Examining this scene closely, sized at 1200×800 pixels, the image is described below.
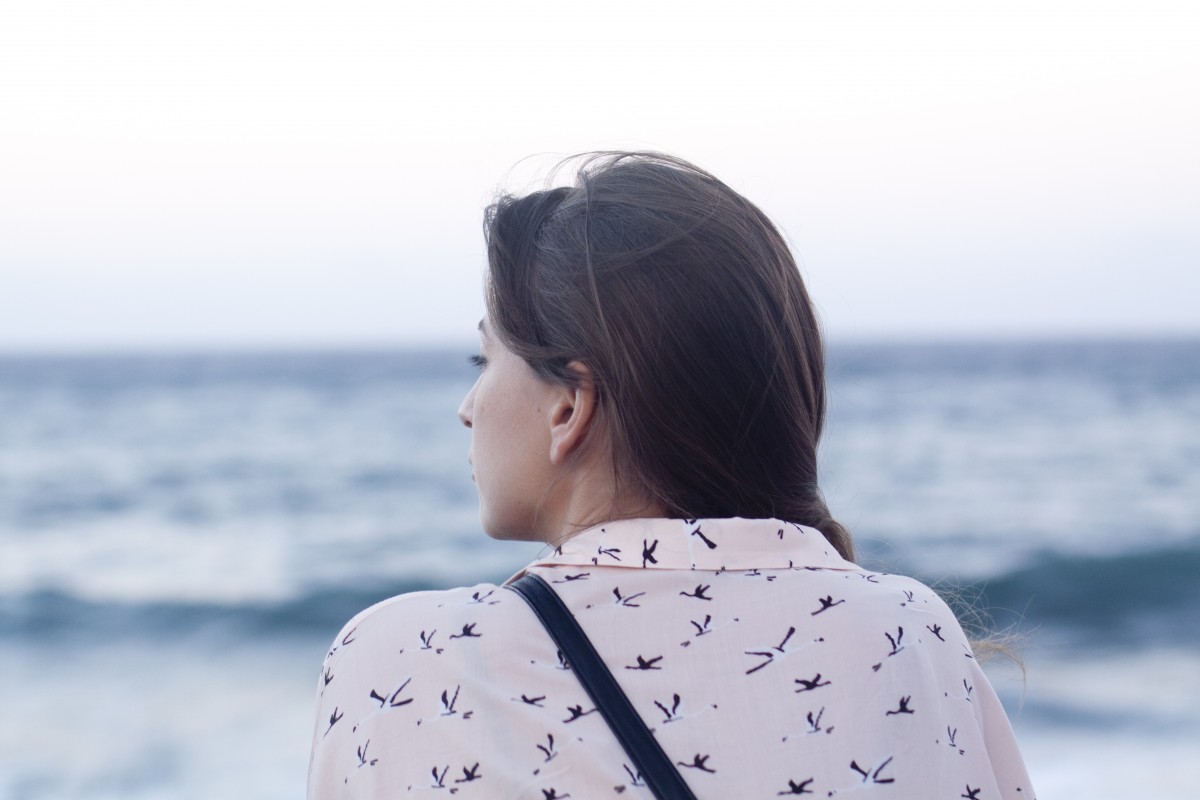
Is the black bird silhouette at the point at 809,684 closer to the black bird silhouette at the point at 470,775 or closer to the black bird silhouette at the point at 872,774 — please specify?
the black bird silhouette at the point at 872,774

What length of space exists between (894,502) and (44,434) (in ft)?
56.2

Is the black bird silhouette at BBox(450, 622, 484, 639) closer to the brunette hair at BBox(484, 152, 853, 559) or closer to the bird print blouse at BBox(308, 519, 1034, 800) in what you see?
the bird print blouse at BBox(308, 519, 1034, 800)

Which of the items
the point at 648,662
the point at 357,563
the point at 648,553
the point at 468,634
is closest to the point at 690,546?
the point at 648,553

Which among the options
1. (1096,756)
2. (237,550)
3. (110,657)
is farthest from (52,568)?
(1096,756)

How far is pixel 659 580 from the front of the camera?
3.66 ft

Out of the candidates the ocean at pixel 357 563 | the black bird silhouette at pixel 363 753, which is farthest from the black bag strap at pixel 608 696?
the ocean at pixel 357 563

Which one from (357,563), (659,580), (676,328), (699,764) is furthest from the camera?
(357,563)

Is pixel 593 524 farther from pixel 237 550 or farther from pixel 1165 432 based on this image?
pixel 1165 432

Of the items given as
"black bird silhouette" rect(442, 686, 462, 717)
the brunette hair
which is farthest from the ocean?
"black bird silhouette" rect(442, 686, 462, 717)

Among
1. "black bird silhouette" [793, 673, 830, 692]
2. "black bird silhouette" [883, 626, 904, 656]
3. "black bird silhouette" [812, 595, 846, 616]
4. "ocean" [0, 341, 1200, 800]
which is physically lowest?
"ocean" [0, 341, 1200, 800]

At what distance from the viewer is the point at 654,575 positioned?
44.1 inches

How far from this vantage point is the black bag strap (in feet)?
3.27

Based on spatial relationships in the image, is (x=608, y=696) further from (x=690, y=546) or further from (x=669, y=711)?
(x=690, y=546)

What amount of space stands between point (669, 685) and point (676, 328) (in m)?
0.42
